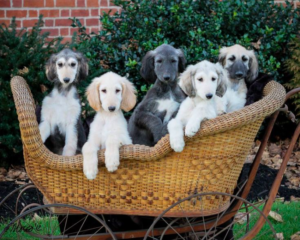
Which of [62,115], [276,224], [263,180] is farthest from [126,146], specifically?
[263,180]

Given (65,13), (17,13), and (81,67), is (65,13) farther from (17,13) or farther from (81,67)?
(81,67)

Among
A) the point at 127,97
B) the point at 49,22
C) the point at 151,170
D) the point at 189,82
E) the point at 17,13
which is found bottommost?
the point at 151,170

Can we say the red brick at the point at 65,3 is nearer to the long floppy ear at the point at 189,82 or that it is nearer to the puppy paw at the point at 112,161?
the long floppy ear at the point at 189,82

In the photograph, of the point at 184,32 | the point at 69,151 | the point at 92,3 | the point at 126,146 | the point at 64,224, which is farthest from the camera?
the point at 92,3

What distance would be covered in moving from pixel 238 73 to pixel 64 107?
1151 mm

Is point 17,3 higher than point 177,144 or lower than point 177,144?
higher

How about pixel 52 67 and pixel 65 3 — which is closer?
pixel 52 67

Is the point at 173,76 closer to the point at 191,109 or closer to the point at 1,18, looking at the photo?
the point at 191,109

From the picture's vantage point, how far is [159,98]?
11.4 ft

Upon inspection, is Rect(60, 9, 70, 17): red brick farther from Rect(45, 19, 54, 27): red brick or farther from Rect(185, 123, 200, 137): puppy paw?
Rect(185, 123, 200, 137): puppy paw

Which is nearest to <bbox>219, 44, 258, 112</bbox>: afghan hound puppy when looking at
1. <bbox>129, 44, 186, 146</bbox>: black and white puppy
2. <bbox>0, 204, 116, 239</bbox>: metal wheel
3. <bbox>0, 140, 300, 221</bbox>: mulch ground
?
<bbox>129, 44, 186, 146</bbox>: black and white puppy

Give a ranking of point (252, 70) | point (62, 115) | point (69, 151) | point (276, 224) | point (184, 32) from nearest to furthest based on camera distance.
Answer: point (69, 151) → point (62, 115) → point (252, 70) → point (276, 224) → point (184, 32)

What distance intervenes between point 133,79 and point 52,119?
1.87 meters

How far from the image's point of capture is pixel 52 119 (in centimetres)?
336
